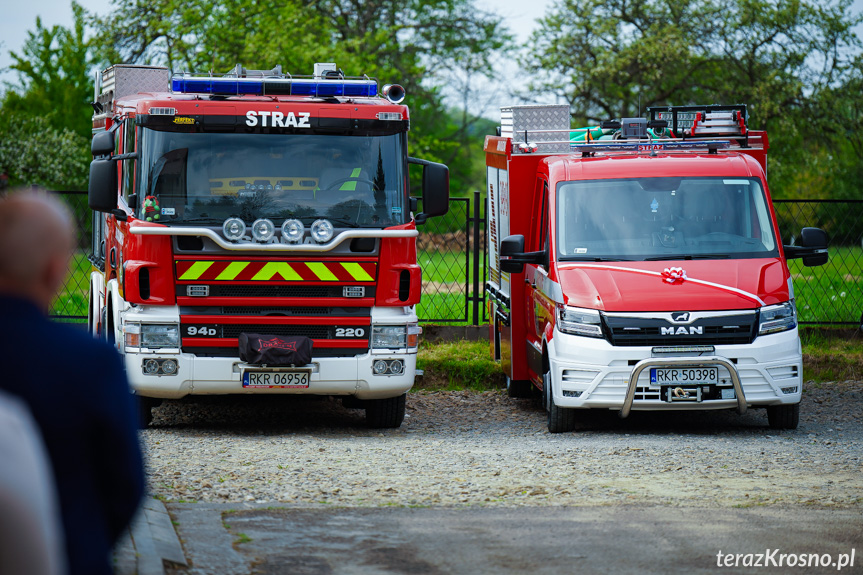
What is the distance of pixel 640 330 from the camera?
31.9 ft

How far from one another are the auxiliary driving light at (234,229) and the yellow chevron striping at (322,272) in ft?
2.06

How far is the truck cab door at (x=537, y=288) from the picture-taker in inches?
430

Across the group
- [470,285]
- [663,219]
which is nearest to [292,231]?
[663,219]

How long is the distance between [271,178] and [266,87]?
1.13 metres

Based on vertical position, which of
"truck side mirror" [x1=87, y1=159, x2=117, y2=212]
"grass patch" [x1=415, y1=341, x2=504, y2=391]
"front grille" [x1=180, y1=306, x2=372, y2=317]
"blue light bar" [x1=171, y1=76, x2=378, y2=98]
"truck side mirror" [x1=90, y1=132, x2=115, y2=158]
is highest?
"blue light bar" [x1=171, y1=76, x2=378, y2=98]

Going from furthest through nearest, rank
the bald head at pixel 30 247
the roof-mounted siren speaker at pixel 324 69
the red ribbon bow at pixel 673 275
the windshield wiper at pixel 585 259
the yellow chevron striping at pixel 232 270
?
the roof-mounted siren speaker at pixel 324 69 → the windshield wiper at pixel 585 259 → the red ribbon bow at pixel 673 275 → the yellow chevron striping at pixel 232 270 → the bald head at pixel 30 247

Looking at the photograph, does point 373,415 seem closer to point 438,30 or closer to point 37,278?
point 37,278

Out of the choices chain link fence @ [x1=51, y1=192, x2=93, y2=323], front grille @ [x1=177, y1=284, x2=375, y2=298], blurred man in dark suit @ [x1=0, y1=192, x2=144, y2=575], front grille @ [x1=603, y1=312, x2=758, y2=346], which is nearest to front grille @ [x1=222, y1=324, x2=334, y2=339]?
front grille @ [x1=177, y1=284, x2=375, y2=298]

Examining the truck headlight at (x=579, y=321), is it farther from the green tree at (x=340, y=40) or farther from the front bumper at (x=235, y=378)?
the green tree at (x=340, y=40)

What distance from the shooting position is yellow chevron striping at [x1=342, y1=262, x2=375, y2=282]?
976 centimetres


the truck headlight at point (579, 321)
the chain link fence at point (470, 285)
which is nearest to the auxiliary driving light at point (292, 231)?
the truck headlight at point (579, 321)

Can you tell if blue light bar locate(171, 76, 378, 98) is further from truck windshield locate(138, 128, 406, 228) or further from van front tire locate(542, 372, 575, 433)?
van front tire locate(542, 372, 575, 433)

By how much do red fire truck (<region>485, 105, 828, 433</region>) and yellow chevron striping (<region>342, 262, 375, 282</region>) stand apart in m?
1.59

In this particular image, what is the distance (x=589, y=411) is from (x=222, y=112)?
16.6 feet
